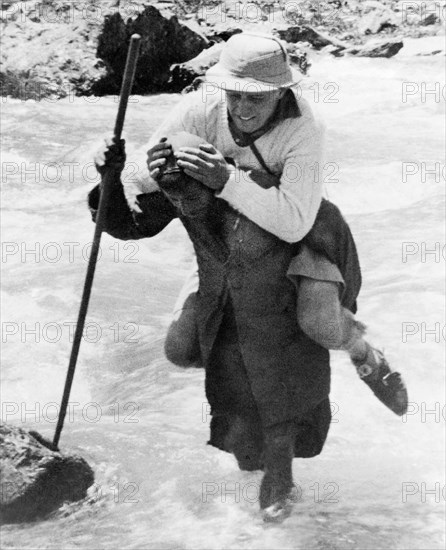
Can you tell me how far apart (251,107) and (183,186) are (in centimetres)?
36

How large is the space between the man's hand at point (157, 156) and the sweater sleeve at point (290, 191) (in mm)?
222

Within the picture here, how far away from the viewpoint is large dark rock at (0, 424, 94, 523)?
15.2 ft

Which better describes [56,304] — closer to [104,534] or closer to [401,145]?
[104,534]

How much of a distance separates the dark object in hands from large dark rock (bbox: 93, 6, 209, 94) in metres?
12.8

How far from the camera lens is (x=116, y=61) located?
17078 millimetres

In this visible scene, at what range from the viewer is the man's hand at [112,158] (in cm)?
398
